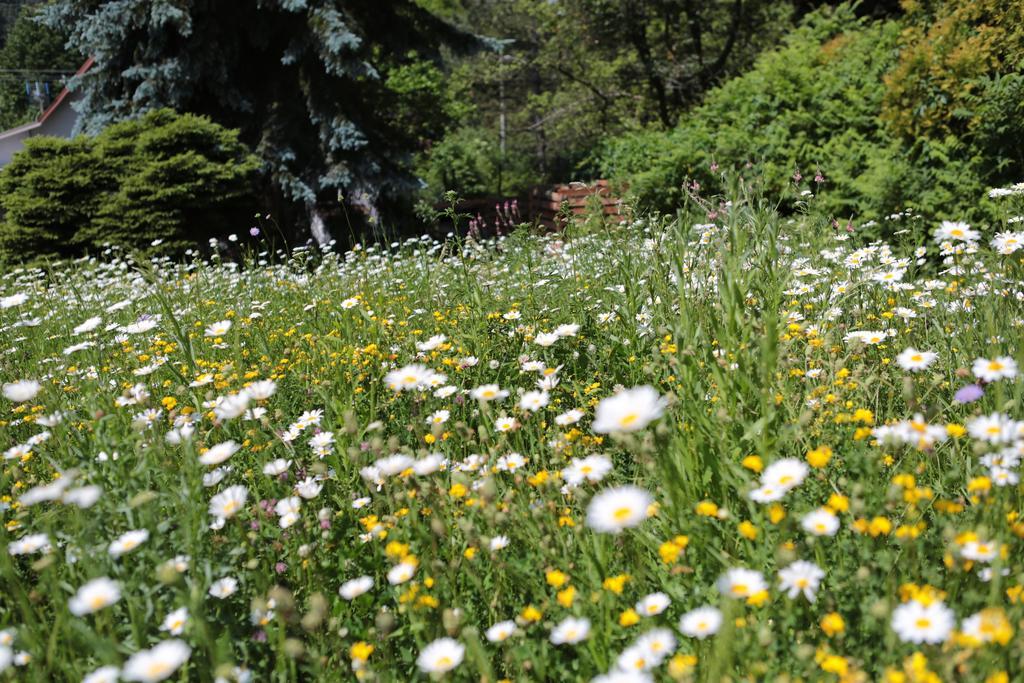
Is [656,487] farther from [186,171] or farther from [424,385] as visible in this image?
[186,171]

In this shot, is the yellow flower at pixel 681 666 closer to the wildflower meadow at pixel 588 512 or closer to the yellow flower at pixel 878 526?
the wildflower meadow at pixel 588 512

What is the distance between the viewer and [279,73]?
11.5 metres

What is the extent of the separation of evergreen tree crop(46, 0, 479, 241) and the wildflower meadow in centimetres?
842

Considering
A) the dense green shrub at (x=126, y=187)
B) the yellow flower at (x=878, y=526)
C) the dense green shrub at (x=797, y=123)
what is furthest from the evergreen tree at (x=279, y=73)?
the yellow flower at (x=878, y=526)

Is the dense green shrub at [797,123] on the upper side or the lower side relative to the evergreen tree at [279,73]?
lower

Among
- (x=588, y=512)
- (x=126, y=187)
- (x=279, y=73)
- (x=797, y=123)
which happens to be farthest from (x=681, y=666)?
(x=279, y=73)

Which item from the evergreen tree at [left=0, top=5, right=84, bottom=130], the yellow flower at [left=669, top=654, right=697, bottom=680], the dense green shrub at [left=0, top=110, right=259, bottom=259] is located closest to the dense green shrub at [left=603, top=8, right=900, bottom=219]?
the yellow flower at [left=669, top=654, right=697, bottom=680]

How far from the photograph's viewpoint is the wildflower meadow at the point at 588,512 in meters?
1.26

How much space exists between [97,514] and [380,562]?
0.61 m

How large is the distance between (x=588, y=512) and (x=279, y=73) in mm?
11633

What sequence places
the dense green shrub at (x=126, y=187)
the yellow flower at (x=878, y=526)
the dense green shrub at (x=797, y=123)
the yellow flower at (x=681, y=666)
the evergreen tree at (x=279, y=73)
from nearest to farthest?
the yellow flower at (x=681, y=666)
the yellow flower at (x=878, y=526)
the dense green shrub at (x=797, y=123)
the dense green shrub at (x=126, y=187)
the evergreen tree at (x=279, y=73)

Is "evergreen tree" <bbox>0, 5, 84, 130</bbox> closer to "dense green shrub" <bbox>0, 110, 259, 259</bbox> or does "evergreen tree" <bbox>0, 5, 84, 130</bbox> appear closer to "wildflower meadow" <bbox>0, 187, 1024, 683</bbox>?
"dense green shrub" <bbox>0, 110, 259, 259</bbox>

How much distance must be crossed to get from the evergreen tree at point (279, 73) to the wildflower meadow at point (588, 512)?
331 inches

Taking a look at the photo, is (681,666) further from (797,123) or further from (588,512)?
(797,123)
